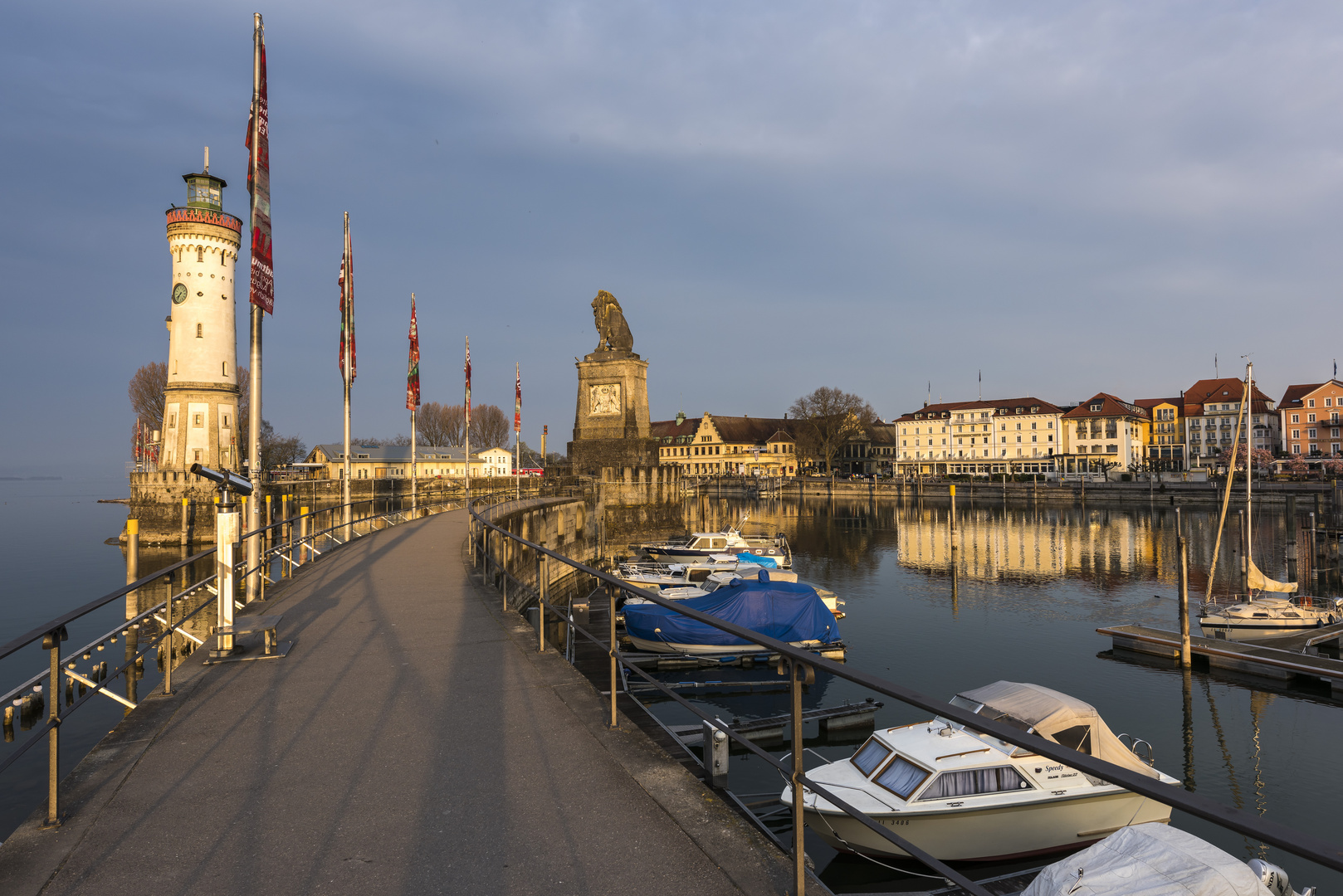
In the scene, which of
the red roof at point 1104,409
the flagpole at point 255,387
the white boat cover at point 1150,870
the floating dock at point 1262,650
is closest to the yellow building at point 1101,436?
the red roof at point 1104,409

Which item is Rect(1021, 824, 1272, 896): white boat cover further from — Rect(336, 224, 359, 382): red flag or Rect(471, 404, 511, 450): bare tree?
Rect(471, 404, 511, 450): bare tree

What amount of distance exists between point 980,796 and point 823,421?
368 feet

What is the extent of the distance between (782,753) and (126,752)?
13745mm

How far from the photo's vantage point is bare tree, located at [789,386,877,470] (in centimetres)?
12119

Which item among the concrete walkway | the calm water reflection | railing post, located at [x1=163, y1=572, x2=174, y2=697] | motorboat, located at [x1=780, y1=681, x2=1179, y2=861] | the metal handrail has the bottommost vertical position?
the calm water reflection

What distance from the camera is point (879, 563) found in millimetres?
48719

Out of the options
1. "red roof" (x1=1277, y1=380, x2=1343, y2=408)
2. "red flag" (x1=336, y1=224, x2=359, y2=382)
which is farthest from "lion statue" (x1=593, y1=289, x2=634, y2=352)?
"red roof" (x1=1277, y1=380, x2=1343, y2=408)

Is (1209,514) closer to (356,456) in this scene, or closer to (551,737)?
(551,737)

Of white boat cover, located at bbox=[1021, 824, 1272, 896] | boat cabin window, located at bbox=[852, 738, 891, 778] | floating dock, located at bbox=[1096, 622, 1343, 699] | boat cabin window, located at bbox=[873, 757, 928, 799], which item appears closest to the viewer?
white boat cover, located at bbox=[1021, 824, 1272, 896]

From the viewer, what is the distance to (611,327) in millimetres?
46625

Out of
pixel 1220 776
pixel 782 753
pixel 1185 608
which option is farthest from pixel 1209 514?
pixel 782 753

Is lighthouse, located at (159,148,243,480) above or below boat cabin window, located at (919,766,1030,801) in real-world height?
above

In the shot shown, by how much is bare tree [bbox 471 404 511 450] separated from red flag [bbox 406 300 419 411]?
327 feet

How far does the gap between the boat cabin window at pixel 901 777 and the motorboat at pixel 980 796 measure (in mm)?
13
